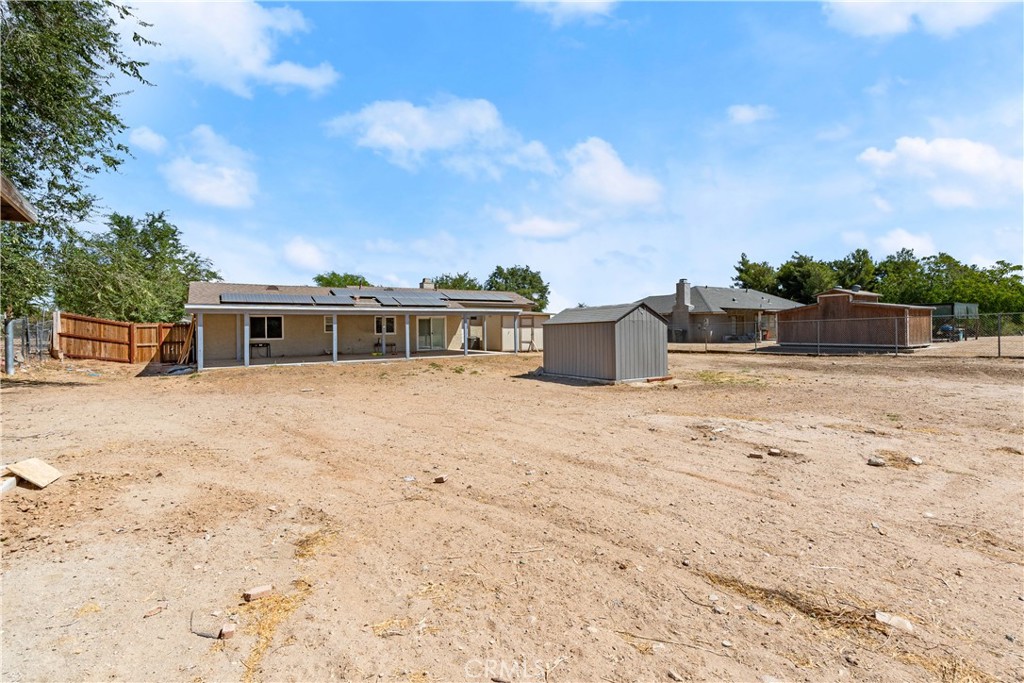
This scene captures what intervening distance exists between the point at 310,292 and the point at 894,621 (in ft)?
83.5

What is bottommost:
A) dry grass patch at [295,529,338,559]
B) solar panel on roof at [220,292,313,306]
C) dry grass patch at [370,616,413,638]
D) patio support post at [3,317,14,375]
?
dry grass patch at [370,616,413,638]

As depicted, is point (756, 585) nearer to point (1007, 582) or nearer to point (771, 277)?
point (1007, 582)

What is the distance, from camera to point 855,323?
25.3m

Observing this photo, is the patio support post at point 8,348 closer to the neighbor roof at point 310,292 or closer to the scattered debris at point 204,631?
the neighbor roof at point 310,292

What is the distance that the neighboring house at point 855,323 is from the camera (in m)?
23.5

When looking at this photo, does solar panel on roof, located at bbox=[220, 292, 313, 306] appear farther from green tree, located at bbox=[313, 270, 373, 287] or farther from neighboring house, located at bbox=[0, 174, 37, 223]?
green tree, located at bbox=[313, 270, 373, 287]

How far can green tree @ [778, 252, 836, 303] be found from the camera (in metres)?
48.3

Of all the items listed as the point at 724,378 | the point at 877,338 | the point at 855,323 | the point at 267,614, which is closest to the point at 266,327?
the point at 724,378

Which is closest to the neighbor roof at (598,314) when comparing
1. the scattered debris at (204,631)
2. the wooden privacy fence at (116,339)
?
the scattered debris at (204,631)

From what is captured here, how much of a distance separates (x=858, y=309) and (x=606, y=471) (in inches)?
1024

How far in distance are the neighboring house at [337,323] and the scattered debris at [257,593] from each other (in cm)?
1650

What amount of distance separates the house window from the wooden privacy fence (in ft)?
8.22

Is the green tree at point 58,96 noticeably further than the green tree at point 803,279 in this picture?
No

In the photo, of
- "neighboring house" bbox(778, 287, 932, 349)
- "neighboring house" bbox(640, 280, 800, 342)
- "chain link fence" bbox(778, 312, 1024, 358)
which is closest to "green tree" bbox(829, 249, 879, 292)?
"neighboring house" bbox(640, 280, 800, 342)
